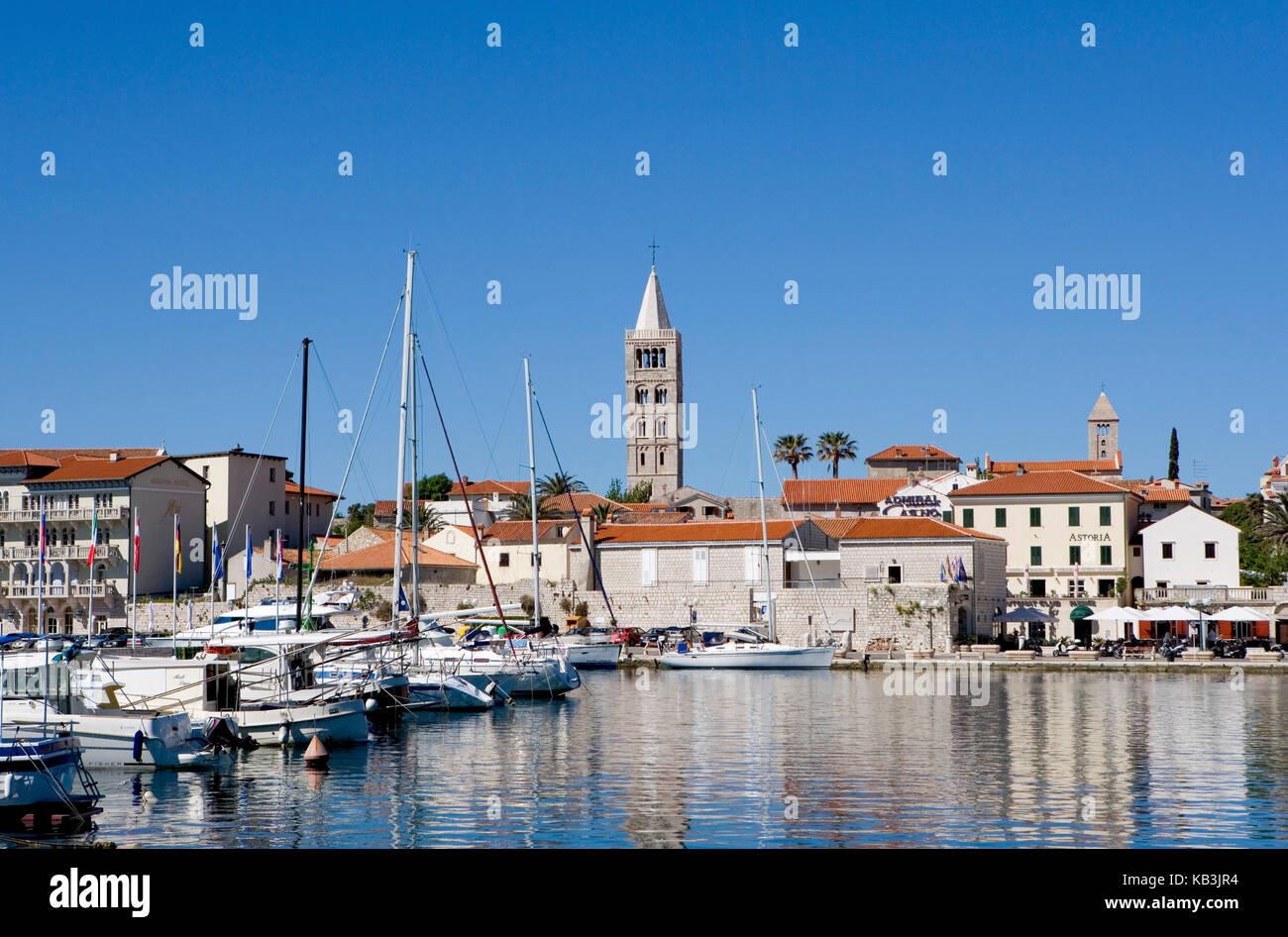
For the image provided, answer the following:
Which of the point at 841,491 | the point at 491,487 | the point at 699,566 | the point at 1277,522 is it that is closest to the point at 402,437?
the point at 699,566

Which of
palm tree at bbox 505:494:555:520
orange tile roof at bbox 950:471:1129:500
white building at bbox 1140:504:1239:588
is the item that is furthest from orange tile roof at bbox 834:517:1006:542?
palm tree at bbox 505:494:555:520

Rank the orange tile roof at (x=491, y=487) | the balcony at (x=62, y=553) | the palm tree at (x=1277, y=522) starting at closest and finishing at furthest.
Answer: the palm tree at (x=1277, y=522) < the balcony at (x=62, y=553) < the orange tile roof at (x=491, y=487)

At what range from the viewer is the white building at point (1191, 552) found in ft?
243

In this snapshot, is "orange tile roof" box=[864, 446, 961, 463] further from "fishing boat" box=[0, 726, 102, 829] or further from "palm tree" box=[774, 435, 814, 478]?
"fishing boat" box=[0, 726, 102, 829]

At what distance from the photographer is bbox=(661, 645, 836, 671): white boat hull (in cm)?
6231

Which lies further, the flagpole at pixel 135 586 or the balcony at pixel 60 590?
the balcony at pixel 60 590

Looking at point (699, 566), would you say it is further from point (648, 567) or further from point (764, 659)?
point (764, 659)

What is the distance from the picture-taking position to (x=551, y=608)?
77.9 meters

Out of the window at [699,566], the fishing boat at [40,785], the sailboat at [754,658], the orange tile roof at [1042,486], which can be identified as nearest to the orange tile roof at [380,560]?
the window at [699,566]

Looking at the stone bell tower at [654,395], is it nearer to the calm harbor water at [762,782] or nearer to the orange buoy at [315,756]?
the calm harbor water at [762,782]

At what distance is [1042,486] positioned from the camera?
78.6 meters

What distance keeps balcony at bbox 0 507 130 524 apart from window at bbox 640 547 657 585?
32.5 m

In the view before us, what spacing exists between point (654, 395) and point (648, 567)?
71.2 metres

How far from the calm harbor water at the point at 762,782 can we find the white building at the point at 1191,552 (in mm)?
33212
